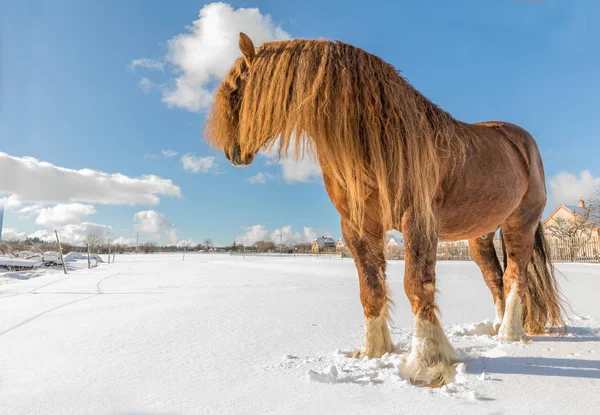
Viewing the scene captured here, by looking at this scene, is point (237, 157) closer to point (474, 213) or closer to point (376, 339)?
point (376, 339)

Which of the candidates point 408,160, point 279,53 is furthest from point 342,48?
point 408,160

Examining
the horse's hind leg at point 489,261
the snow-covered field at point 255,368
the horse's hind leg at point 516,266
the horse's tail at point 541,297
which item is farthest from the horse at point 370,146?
the horse's tail at point 541,297

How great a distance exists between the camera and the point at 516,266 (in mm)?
2816

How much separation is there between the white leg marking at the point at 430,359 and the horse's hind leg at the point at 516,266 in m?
1.09

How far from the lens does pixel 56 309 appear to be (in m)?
3.56

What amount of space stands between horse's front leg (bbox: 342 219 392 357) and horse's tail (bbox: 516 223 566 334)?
5.15 ft

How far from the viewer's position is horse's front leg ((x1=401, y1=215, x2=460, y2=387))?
1736mm

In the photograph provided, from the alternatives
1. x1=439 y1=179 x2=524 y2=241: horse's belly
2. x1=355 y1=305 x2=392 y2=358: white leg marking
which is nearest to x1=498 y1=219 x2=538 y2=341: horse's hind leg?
x1=439 y1=179 x2=524 y2=241: horse's belly

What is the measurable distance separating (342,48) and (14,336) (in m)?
2.80

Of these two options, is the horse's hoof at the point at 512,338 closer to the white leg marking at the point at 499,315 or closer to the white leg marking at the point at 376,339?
the white leg marking at the point at 499,315

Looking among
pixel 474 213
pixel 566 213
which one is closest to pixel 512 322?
pixel 474 213

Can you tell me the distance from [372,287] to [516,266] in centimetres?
143

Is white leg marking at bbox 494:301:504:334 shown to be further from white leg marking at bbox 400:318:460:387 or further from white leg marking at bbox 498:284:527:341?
white leg marking at bbox 400:318:460:387

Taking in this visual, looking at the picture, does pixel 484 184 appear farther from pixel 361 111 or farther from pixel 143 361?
pixel 143 361
